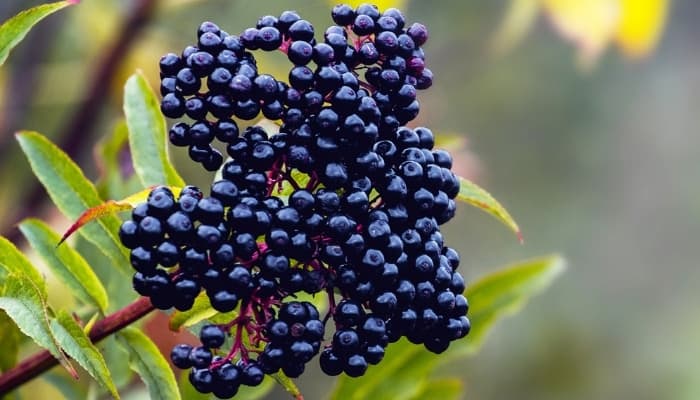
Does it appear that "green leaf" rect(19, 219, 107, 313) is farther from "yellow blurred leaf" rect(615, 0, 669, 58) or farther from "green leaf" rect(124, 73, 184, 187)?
"yellow blurred leaf" rect(615, 0, 669, 58)

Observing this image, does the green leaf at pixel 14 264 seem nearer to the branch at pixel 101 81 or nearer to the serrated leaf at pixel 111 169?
the serrated leaf at pixel 111 169

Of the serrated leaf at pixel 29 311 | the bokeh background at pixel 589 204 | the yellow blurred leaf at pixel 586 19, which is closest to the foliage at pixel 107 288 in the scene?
the serrated leaf at pixel 29 311

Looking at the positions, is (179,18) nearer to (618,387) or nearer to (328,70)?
(328,70)

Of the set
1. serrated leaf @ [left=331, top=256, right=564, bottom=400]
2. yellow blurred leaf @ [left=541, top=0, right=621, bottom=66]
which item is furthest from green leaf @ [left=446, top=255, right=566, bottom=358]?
yellow blurred leaf @ [left=541, top=0, right=621, bottom=66]

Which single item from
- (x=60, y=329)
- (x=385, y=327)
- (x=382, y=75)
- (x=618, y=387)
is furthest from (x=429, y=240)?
(x=618, y=387)

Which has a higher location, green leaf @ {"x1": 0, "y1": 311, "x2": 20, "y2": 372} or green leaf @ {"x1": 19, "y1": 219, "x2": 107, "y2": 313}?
green leaf @ {"x1": 19, "y1": 219, "x2": 107, "y2": 313}

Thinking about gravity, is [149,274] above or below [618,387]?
below
